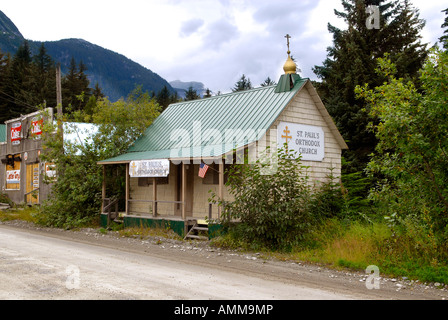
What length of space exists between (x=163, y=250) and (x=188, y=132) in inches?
279

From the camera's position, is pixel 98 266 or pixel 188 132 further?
pixel 188 132

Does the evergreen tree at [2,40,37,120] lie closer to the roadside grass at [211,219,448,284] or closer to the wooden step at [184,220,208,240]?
the wooden step at [184,220,208,240]

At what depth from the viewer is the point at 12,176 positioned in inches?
1236

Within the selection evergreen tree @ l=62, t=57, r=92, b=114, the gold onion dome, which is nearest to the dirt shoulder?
the gold onion dome

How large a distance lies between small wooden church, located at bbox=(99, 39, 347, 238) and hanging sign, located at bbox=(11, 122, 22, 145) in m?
12.9

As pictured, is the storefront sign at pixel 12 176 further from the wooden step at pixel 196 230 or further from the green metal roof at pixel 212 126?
the wooden step at pixel 196 230

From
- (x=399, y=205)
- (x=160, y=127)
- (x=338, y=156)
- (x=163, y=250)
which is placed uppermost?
(x=160, y=127)

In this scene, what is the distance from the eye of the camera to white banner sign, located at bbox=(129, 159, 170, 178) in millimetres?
16656

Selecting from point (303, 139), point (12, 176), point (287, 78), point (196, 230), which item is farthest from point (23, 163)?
point (303, 139)

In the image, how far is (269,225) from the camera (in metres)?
13.2

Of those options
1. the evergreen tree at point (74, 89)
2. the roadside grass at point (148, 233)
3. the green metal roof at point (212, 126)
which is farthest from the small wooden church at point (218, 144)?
the evergreen tree at point (74, 89)

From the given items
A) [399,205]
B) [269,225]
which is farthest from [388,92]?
[269,225]
